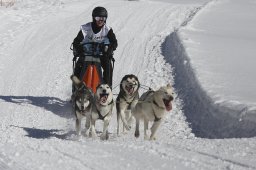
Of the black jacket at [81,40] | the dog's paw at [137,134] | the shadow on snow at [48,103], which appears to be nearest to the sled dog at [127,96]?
the dog's paw at [137,134]

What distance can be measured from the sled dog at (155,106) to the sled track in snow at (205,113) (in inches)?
43.3

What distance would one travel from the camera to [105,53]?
9.03 meters

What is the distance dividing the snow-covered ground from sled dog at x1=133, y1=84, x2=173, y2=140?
34 cm

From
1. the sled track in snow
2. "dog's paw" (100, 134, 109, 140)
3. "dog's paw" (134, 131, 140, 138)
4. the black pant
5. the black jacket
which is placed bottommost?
"dog's paw" (100, 134, 109, 140)

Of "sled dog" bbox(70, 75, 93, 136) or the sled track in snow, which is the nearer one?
"sled dog" bbox(70, 75, 93, 136)

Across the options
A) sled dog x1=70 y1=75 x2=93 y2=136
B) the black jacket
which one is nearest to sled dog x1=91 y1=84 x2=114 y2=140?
sled dog x1=70 y1=75 x2=93 y2=136

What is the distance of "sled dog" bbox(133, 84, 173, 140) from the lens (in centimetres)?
745

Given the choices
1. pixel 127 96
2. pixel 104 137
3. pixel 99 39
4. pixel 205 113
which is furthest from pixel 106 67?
pixel 205 113

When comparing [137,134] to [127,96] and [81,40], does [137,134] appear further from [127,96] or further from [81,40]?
[81,40]

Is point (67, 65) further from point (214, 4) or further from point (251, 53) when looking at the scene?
point (214, 4)

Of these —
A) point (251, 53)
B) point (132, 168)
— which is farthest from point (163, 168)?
point (251, 53)

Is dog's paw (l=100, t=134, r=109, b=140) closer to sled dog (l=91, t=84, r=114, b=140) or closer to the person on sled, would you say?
sled dog (l=91, t=84, r=114, b=140)

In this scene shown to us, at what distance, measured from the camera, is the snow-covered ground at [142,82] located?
19.4 ft

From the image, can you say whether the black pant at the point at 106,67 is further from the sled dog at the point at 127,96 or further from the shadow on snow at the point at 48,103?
the shadow on snow at the point at 48,103
